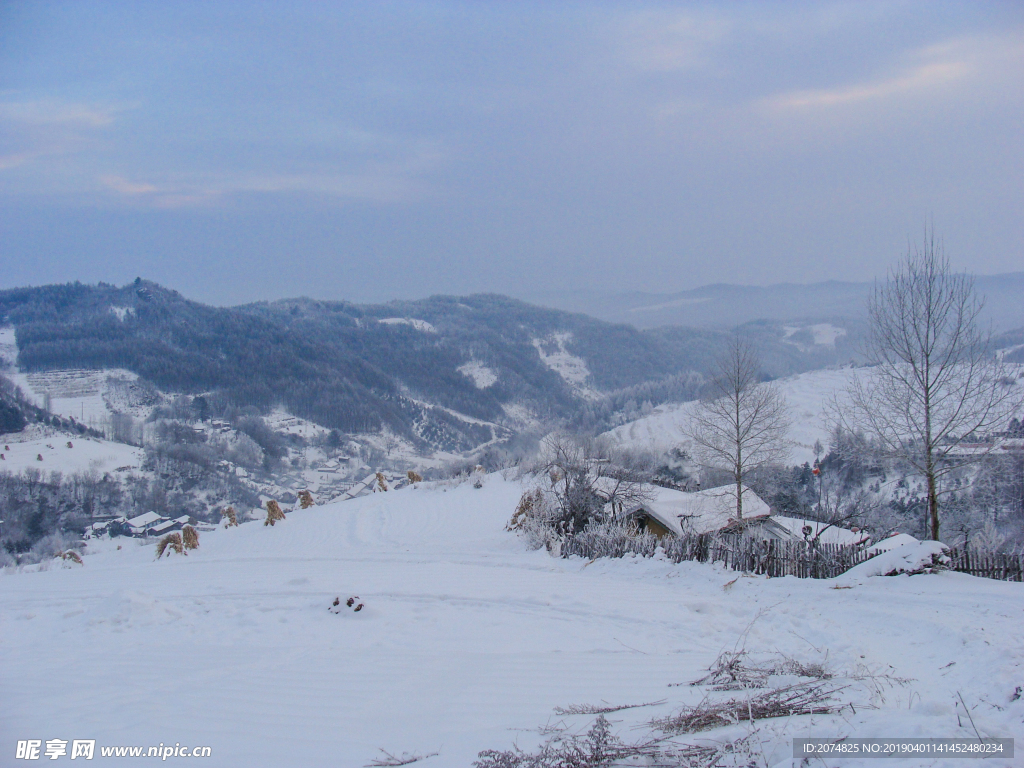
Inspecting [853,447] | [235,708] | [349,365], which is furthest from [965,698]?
[349,365]

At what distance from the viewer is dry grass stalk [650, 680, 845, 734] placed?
350 centimetres

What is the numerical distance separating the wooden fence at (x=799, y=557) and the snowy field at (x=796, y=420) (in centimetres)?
3482

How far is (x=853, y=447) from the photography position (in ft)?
43.1

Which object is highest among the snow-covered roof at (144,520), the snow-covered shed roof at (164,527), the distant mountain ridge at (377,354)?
the distant mountain ridge at (377,354)

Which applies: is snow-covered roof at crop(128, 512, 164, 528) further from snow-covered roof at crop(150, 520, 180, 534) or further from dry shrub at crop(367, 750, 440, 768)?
dry shrub at crop(367, 750, 440, 768)

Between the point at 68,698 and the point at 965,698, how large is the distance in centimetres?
798

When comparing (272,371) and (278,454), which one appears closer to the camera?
(278,454)

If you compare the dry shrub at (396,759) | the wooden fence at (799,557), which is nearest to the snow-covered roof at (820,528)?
the wooden fence at (799,557)

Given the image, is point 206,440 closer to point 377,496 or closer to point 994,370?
point 377,496

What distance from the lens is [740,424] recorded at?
18219 mm

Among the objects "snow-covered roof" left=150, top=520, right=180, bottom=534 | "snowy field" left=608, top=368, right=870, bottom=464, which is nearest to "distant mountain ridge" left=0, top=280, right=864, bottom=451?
"snowy field" left=608, top=368, right=870, bottom=464

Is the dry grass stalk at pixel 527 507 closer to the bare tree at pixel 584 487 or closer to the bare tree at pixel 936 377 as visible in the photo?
the bare tree at pixel 584 487

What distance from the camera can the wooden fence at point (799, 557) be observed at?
814 centimetres

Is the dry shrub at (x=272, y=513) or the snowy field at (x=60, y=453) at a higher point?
the dry shrub at (x=272, y=513)
